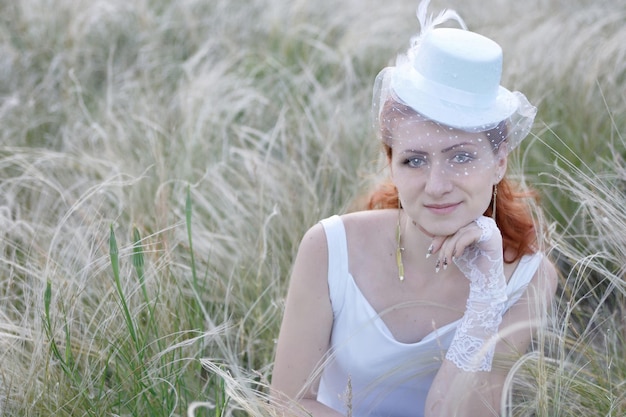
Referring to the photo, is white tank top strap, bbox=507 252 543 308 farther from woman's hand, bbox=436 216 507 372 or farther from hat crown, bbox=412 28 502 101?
hat crown, bbox=412 28 502 101

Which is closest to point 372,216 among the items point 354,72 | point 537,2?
point 354,72

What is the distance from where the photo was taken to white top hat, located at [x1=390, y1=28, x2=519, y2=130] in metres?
2.19

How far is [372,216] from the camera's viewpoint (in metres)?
2.56

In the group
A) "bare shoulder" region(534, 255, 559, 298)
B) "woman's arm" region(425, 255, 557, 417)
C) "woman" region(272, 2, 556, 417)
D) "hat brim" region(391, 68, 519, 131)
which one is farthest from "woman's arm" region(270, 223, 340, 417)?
"bare shoulder" region(534, 255, 559, 298)

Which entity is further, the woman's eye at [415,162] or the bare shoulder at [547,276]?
the bare shoulder at [547,276]

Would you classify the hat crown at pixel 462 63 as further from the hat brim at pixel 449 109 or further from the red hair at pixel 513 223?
the red hair at pixel 513 223

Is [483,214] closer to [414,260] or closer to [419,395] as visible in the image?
[414,260]

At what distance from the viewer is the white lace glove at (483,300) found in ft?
7.49

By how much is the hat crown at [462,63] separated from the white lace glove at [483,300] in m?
0.35

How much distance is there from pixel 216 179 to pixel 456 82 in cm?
160

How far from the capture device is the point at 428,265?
2506 millimetres

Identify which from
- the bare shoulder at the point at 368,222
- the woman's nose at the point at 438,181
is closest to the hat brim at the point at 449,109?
the woman's nose at the point at 438,181

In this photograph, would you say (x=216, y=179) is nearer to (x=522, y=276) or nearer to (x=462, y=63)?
(x=522, y=276)

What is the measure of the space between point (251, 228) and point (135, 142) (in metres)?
1.02
